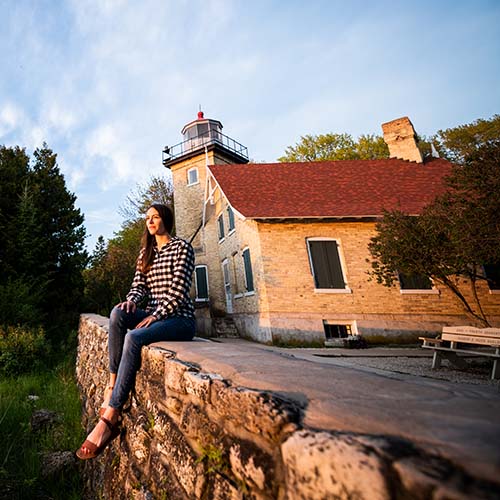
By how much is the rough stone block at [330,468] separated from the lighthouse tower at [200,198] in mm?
12881

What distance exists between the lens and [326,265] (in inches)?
400

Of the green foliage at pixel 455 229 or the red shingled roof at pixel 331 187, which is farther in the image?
the red shingled roof at pixel 331 187

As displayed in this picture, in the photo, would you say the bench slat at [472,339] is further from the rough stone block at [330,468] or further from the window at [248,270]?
the window at [248,270]

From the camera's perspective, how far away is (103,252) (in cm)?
1427

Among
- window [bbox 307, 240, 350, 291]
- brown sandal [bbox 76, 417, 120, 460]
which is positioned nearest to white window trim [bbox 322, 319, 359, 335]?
window [bbox 307, 240, 350, 291]

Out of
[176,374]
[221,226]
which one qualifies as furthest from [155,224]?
[221,226]

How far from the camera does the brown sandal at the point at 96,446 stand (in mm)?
1913

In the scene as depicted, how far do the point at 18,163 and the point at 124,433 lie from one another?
12.1 m

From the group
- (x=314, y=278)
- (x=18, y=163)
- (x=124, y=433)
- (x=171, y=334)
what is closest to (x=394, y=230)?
(x=314, y=278)

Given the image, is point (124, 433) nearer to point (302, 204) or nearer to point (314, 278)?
point (314, 278)

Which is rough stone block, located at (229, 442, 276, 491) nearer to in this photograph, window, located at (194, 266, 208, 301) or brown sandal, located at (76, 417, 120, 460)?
brown sandal, located at (76, 417, 120, 460)

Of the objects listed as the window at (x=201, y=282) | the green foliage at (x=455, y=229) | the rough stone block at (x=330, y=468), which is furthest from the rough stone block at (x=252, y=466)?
the window at (x=201, y=282)

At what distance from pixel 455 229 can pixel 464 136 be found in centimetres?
1891

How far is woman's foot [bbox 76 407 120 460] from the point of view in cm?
195
